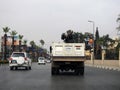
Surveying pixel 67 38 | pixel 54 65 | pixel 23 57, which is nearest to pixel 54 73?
pixel 54 65

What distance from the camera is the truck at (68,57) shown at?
32006mm

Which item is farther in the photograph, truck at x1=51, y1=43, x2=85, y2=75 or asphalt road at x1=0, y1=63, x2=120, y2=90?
truck at x1=51, y1=43, x2=85, y2=75

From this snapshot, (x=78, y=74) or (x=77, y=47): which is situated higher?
(x=77, y=47)

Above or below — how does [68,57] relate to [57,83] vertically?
above

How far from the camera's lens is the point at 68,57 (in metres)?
32.1

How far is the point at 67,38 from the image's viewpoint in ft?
166

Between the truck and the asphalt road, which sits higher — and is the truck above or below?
above

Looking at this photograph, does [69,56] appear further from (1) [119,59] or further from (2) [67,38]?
(1) [119,59]

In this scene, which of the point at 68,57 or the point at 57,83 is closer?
the point at 57,83

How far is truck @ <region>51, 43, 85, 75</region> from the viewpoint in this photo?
32006 millimetres

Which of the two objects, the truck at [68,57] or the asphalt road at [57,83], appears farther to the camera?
the truck at [68,57]

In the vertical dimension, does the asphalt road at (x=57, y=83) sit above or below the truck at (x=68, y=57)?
below

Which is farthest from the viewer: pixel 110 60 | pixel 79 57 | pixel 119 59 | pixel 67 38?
pixel 110 60

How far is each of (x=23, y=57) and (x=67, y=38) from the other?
944 cm
